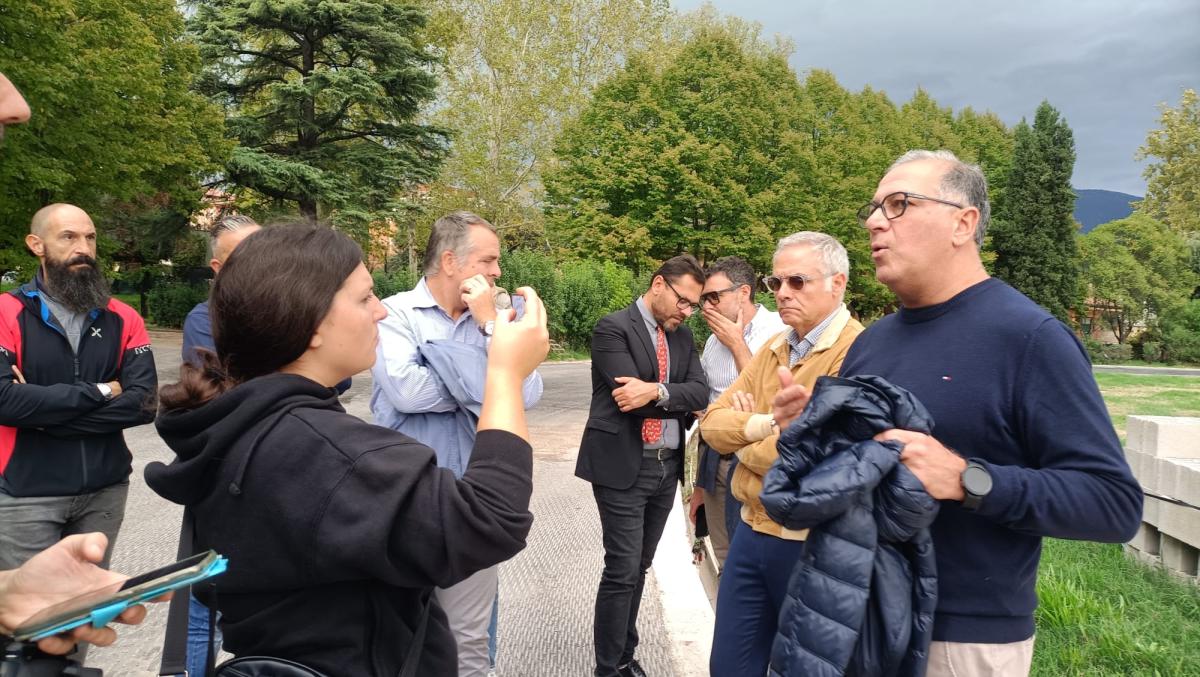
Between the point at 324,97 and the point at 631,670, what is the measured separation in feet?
92.0

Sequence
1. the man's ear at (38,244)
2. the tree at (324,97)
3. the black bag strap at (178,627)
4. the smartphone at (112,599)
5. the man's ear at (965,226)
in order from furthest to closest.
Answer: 1. the tree at (324,97)
2. the man's ear at (38,244)
3. the man's ear at (965,226)
4. the black bag strap at (178,627)
5. the smartphone at (112,599)

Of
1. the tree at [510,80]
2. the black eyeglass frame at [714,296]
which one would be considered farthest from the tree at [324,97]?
the black eyeglass frame at [714,296]

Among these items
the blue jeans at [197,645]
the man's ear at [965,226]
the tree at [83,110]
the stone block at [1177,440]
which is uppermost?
the tree at [83,110]

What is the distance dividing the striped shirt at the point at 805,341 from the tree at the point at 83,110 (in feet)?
49.3

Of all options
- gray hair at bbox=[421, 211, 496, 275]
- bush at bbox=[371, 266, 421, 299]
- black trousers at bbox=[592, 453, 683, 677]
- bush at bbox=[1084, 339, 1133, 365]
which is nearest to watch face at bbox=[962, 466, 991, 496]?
gray hair at bbox=[421, 211, 496, 275]

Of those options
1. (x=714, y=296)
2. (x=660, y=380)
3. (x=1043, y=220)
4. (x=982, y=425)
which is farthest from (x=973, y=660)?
(x=1043, y=220)

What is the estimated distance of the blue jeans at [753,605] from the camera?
2.89 m

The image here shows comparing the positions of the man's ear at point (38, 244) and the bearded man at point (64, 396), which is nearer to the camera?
the bearded man at point (64, 396)

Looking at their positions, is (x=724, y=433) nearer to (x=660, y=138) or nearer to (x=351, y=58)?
(x=351, y=58)

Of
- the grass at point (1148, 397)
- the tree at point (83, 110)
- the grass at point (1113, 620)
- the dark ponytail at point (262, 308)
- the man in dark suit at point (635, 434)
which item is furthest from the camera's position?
the grass at point (1148, 397)

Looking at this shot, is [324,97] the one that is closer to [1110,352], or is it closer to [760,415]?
[760,415]

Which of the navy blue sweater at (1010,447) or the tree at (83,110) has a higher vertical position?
the tree at (83,110)

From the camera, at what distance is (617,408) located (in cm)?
455

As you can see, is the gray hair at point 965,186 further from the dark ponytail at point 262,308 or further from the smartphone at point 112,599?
the smartphone at point 112,599
